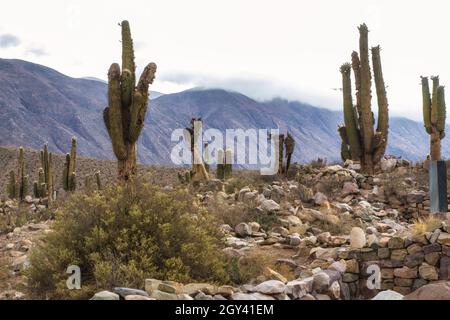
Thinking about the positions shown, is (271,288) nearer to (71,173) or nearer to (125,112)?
(125,112)

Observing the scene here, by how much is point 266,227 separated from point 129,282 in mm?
5991

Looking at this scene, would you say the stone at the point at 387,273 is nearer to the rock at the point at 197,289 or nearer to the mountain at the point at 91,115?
the rock at the point at 197,289

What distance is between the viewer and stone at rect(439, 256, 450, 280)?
904cm

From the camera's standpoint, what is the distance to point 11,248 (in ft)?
45.1

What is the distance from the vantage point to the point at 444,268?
9062 mm

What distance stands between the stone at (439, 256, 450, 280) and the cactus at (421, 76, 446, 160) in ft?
39.4

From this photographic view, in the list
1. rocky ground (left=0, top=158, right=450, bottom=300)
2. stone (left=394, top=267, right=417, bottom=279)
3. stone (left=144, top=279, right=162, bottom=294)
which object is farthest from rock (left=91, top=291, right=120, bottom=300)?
stone (left=394, top=267, right=417, bottom=279)

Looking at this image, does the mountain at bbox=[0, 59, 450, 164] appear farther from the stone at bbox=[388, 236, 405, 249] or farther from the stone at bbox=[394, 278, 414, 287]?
the stone at bbox=[394, 278, 414, 287]

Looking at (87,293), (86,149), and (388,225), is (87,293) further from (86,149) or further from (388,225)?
(86,149)

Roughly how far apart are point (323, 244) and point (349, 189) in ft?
21.8

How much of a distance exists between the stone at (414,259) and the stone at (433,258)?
10 cm

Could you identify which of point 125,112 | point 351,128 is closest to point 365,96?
point 351,128

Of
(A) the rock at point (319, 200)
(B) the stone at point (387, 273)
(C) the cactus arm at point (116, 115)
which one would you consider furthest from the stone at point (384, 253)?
(C) the cactus arm at point (116, 115)

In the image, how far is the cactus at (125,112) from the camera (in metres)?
12.6
